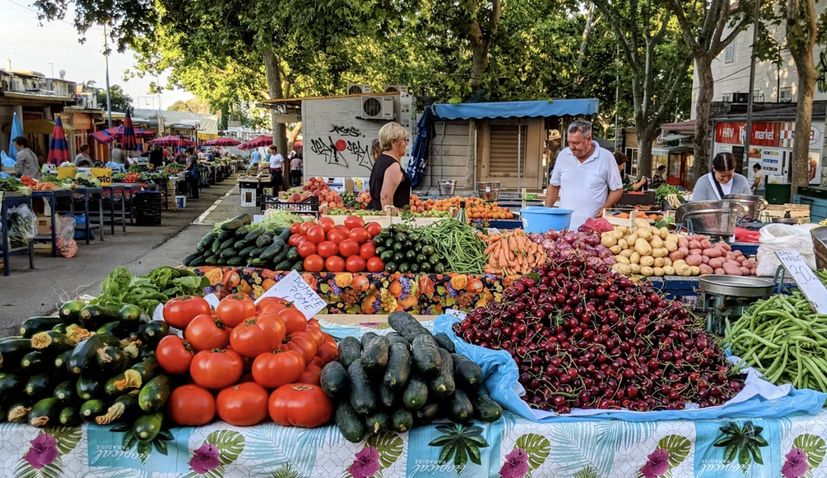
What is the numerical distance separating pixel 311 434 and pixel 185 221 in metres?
17.9

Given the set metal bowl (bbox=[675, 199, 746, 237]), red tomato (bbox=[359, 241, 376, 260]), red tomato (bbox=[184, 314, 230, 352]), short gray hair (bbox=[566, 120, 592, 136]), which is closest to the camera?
red tomato (bbox=[184, 314, 230, 352])

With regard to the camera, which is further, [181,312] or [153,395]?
[181,312]

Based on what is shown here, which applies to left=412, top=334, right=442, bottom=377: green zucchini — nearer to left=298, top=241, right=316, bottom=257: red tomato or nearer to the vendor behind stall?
left=298, top=241, right=316, bottom=257: red tomato

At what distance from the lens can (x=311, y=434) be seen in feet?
9.00

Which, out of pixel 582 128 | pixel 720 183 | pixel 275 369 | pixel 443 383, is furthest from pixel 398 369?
pixel 720 183

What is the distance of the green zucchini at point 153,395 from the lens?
8.55ft

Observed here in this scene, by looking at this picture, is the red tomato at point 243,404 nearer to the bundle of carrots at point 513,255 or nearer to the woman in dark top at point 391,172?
the bundle of carrots at point 513,255

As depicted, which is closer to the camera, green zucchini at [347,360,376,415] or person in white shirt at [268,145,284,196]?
green zucchini at [347,360,376,415]

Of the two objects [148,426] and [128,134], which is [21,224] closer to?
[148,426]

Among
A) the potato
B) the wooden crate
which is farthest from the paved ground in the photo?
the wooden crate

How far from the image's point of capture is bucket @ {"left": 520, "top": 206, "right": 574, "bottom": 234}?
6045 mm

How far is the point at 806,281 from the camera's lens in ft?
12.0

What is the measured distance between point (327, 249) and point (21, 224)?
27.2 ft

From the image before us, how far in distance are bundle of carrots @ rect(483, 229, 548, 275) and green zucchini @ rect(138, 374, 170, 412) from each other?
3.35 meters
